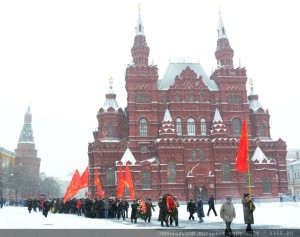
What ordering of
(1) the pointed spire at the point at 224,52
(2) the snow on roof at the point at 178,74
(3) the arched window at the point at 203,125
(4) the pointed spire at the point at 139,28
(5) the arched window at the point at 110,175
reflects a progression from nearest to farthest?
(5) the arched window at the point at 110,175 < (3) the arched window at the point at 203,125 < (2) the snow on roof at the point at 178,74 < (1) the pointed spire at the point at 224,52 < (4) the pointed spire at the point at 139,28

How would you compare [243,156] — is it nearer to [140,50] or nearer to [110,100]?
[140,50]

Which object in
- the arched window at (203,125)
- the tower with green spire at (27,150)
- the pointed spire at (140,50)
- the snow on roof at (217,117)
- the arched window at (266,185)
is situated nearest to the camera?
the arched window at (266,185)

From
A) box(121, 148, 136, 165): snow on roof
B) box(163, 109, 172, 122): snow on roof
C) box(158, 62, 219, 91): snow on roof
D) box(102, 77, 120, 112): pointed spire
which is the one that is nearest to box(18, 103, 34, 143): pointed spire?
box(102, 77, 120, 112): pointed spire

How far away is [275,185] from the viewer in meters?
60.7

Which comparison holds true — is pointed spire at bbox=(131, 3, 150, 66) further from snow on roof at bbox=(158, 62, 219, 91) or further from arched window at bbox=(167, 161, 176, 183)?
arched window at bbox=(167, 161, 176, 183)

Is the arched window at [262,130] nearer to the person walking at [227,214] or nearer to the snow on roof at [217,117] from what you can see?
the snow on roof at [217,117]

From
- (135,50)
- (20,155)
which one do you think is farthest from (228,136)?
(20,155)

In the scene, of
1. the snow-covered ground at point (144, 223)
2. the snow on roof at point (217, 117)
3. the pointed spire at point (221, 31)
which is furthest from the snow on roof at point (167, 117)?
the snow-covered ground at point (144, 223)

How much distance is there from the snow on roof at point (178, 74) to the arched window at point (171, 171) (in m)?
13.9

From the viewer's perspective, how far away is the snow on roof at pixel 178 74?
66.3 metres

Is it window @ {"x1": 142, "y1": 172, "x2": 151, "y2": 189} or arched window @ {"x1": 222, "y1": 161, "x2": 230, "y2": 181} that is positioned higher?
arched window @ {"x1": 222, "y1": 161, "x2": 230, "y2": 181}

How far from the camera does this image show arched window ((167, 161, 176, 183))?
2287 inches

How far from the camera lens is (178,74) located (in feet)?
223

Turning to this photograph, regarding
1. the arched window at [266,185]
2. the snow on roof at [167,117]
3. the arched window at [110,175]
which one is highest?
the snow on roof at [167,117]
